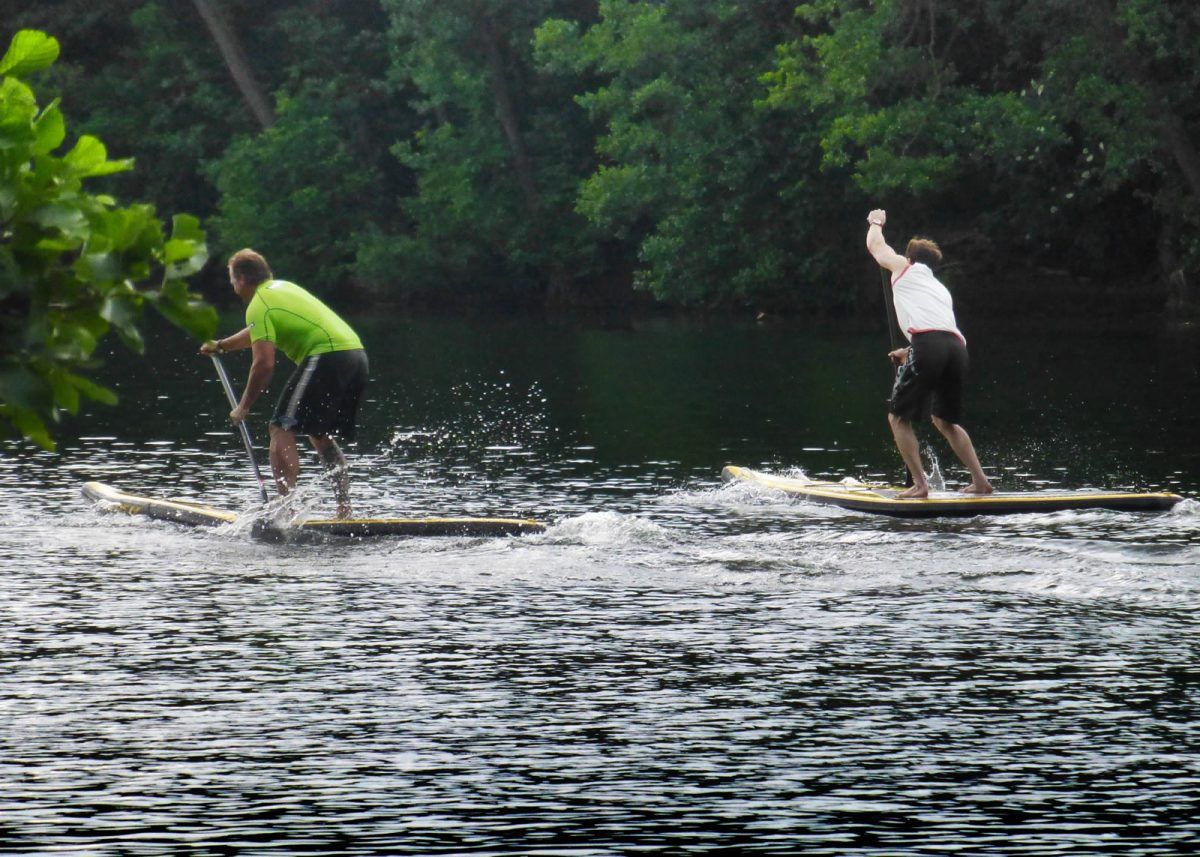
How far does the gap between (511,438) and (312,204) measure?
33.9 m

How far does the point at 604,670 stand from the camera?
26.5 feet

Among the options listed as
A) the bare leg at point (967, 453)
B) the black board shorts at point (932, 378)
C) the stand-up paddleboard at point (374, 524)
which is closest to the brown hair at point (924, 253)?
the black board shorts at point (932, 378)

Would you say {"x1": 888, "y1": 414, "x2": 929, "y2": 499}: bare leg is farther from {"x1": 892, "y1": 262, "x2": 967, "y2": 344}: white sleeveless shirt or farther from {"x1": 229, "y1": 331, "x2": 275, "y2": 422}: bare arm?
{"x1": 229, "y1": 331, "x2": 275, "y2": 422}: bare arm

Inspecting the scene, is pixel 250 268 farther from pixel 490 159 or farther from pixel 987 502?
pixel 490 159

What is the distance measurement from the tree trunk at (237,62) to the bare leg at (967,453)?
4273 centimetres

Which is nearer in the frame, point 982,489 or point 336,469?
point 336,469

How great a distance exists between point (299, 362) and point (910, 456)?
392 cm

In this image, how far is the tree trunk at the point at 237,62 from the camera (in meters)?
53.6

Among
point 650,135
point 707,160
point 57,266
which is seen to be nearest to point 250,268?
point 57,266

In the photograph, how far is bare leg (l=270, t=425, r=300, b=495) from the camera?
12.0 metres

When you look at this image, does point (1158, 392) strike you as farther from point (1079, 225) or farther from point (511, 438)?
point (1079, 225)

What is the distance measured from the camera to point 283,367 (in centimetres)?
2794

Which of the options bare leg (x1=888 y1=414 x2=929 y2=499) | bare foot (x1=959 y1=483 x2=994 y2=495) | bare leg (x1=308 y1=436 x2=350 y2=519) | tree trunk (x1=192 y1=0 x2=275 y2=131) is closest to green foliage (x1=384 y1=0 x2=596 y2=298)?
tree trunk (x1=192 y1=0 x2=275 y2=131)

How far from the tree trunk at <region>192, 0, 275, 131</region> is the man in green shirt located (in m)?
42.8
